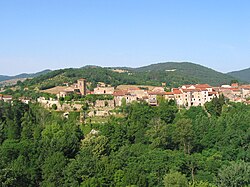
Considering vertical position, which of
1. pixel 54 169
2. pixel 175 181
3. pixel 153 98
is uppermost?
pixel 153 98

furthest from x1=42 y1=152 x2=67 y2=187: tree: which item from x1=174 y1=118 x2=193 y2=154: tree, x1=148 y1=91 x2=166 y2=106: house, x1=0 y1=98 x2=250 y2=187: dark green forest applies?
x1=148 y1=91 x2=166 y2=106: house

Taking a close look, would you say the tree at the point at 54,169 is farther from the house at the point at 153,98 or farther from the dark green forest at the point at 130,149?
the house at the point at 153,98

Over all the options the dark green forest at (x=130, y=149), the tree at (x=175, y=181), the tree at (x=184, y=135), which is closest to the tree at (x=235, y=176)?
the dark green forest at (x=130, y=149)

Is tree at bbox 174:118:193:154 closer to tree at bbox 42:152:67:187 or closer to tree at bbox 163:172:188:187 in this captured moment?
tree at bbox 163:172:188:187

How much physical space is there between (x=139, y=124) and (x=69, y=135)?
8473 millimetres

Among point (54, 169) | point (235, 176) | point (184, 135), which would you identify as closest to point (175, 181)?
point (235, 176)

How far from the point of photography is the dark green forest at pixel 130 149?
27.1m

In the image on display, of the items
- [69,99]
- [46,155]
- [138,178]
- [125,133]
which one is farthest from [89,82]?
[138,178]

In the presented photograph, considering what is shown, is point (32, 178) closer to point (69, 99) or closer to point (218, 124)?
point (218, 124)

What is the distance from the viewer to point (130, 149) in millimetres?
33906

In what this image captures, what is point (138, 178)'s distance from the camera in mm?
25641

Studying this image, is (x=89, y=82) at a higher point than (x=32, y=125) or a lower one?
higher

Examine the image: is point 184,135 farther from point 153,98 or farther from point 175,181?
point 153,98

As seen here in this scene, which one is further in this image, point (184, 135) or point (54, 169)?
point (184, 135)
